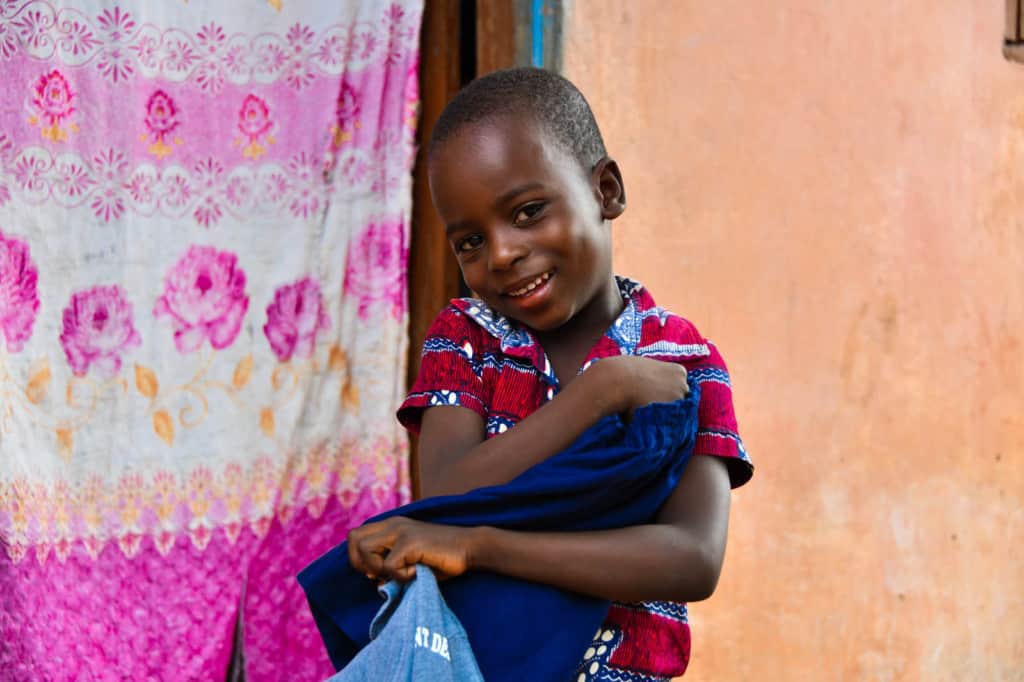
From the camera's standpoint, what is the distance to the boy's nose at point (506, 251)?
5.95 feet

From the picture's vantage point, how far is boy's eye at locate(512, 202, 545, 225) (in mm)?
1851

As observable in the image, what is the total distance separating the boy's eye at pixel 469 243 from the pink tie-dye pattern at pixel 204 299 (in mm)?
1227

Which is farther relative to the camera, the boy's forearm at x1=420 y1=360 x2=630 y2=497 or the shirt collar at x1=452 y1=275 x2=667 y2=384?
the shirt collar at x1=452 y1=275 x2=667 y2=384

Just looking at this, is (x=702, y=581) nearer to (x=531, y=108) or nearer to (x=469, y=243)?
(x=469, y=243)

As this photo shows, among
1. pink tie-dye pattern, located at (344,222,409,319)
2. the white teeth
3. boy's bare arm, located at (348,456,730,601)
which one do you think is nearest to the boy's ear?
the white teeth

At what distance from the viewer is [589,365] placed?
180cm

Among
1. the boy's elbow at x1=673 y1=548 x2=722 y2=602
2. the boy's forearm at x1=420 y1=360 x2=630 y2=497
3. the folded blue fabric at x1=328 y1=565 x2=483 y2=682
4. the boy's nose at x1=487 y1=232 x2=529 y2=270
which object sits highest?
the boy's nose at x1=487 y1=232 x2=529 y2=270

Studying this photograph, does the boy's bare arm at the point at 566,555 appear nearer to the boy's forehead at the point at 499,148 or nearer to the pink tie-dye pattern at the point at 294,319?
the boy's forehead at the point at 499,148

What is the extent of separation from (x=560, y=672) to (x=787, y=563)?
2.08 metres

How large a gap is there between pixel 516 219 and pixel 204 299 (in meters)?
1.33

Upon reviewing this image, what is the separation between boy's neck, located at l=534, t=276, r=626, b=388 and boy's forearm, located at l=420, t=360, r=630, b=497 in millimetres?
198

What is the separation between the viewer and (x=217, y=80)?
9.69 feet

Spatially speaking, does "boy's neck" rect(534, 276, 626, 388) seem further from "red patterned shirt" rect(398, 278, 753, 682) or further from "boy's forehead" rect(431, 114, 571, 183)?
"boy's forehead" rect(431, 114, 571, 183)

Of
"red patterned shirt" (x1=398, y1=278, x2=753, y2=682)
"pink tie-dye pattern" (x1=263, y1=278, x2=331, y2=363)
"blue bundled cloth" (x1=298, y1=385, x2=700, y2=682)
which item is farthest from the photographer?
"pink tie-dye pattern" (x1=263, y1=278, x2=331, y2=363)
